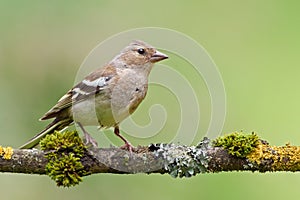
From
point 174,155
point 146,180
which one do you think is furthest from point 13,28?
point 174,155

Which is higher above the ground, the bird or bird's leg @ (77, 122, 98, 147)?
the bird

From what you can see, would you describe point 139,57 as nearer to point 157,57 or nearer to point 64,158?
point 157,57

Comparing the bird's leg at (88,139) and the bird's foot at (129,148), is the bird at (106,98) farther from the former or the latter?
the bird's foot at (129,148)

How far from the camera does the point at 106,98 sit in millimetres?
4844

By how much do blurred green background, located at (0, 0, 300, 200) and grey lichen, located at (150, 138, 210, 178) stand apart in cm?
161

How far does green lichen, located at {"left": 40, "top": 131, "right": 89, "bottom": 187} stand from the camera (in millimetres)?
4070

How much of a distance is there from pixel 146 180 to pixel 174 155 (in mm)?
2283

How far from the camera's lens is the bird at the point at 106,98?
4781 mm

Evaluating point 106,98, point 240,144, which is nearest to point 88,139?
point 106,98

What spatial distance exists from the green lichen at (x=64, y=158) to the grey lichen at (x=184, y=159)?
1.54 feet

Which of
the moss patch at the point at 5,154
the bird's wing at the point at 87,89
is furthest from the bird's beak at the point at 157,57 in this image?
the moss patch at the point at 5,154

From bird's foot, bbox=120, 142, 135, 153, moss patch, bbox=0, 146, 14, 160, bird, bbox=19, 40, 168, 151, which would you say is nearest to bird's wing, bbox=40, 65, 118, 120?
bird, bbox=19, 40, 168, 151

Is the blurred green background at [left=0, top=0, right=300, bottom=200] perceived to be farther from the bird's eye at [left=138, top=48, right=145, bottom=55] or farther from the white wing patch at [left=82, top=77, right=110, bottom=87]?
the white wing patch at [left=82, top=77, right=110, bottom=87]

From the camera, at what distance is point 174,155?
4254 mm
